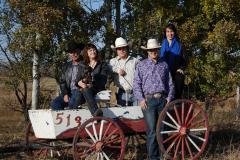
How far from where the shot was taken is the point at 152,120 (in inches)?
310

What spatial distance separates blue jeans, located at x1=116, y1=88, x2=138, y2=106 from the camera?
8688 mm

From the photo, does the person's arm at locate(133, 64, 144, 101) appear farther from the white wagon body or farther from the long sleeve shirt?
the long sleeve shirt

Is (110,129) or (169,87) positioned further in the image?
(169,87)

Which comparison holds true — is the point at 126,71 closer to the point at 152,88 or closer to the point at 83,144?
the point at 152,88

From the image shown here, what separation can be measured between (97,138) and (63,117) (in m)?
0.55

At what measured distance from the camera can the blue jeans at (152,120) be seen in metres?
7.88

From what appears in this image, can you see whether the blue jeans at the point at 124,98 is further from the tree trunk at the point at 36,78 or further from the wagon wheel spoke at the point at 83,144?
the tree trunk at the point at 36,78

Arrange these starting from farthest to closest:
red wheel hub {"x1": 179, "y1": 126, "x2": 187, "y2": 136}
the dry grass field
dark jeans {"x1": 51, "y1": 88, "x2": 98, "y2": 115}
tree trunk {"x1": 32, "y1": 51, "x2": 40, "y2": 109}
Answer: tree trunk {"x1": 32, "y1": 51, "x2": 40, "y2": 109} → the dry grass field → red wheel hub {"x1": 179, "y1": 126, "x2": 187, "y2": 136} → dark jeans {"x1": 51, "y1": 88, "x2": 98, "y2": 115}

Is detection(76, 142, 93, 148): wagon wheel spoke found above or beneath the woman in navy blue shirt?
beneath

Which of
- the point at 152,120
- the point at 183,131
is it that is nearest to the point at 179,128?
the point at 183,131

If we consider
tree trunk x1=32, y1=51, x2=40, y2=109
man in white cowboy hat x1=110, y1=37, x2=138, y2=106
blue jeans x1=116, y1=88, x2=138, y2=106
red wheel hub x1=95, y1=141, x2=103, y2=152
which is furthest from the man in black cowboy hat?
tree trunk x1=32, y1=51, x2=40, y2=109

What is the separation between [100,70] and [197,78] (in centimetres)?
824

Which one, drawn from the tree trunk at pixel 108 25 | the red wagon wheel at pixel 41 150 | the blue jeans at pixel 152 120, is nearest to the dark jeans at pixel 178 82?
the blue jeans at pixel 152 120

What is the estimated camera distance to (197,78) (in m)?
16.2
